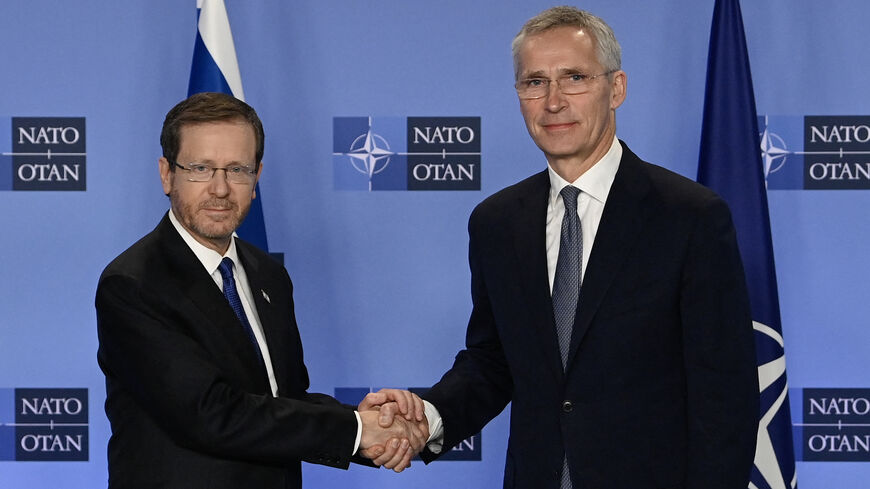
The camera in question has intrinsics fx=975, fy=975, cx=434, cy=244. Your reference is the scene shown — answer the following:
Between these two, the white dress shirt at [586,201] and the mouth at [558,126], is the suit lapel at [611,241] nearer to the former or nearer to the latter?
the white dress shirt at [586,201]


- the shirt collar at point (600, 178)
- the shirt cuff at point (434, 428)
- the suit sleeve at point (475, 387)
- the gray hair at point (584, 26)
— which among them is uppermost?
the gray hair at point (584, 26)

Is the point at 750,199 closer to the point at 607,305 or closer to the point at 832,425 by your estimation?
the point at 832,425

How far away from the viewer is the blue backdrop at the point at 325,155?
411cm

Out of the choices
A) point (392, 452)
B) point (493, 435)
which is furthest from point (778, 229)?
point (392, 452)

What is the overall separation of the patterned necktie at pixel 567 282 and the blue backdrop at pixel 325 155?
175 centimetres

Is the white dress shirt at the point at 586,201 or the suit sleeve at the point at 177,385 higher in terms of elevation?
the white dress shirt at the point at 586,201

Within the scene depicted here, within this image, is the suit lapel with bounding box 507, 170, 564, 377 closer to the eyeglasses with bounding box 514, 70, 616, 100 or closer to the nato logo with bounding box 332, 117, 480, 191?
the eyeglasses with bounding box 514, 70, 616, 100

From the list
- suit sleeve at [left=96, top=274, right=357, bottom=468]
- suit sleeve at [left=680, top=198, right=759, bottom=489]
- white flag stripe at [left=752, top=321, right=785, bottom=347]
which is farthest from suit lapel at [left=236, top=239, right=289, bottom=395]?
white flag stripe at [left=752, top=321, right=785, bottom=347]

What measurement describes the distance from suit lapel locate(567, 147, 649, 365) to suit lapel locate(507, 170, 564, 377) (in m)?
0.06

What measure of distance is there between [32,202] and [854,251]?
3479mm

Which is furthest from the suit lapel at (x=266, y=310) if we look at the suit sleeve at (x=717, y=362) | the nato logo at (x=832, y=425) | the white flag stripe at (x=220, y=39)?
the nato logo at (x=832, y=425)

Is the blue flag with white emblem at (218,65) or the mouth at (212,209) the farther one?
the blue flag with white emblem at (218,65)

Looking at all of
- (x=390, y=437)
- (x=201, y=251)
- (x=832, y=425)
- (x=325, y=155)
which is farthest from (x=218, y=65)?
(x=832, y=425)

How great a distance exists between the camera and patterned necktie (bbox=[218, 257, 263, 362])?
246cm
